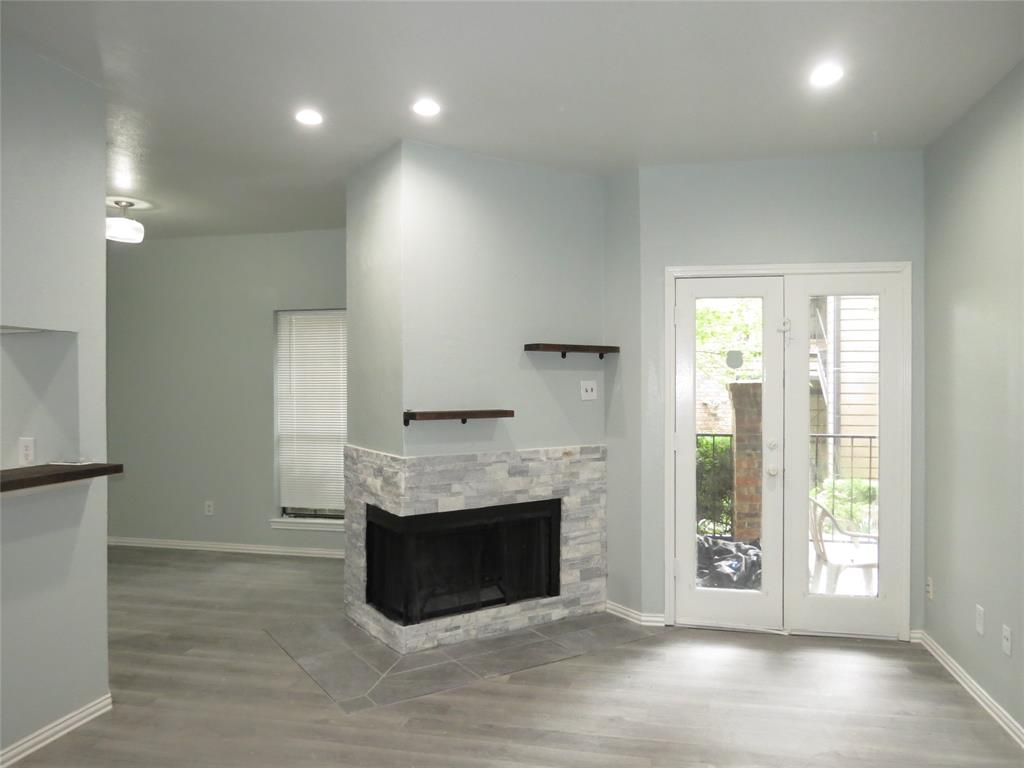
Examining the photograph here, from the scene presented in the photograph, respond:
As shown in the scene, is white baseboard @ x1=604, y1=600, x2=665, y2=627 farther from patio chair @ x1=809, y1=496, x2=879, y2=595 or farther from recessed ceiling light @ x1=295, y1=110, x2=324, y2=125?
recessed ceiling light @ x1=295, y1=110, x2=324, y2=125

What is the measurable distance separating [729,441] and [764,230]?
3.98 ft

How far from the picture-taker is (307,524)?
19.6 feet

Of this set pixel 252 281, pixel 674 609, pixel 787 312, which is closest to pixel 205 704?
pixel 674 609

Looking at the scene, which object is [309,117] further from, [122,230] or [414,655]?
[414,655]

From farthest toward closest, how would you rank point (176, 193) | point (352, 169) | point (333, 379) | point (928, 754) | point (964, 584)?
point (333, 379)
point (176, 193)
point (352, 169)
point (964, 584)
point (928, 754)

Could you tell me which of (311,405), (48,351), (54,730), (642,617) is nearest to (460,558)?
(642,617)

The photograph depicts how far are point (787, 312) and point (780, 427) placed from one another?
64 centimetres

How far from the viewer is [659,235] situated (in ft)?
13.6

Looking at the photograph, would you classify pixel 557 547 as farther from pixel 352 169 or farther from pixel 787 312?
pixel 352 169

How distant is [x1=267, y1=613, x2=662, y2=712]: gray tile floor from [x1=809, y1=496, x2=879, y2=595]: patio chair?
1.00 meters

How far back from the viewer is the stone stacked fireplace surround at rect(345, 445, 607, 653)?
375cm

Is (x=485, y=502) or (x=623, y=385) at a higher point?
(x=623, y=385)

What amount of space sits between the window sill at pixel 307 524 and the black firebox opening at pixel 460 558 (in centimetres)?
191

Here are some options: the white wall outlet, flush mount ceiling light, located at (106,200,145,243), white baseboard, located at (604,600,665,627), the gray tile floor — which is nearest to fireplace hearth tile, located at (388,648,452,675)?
the gray tile floor
